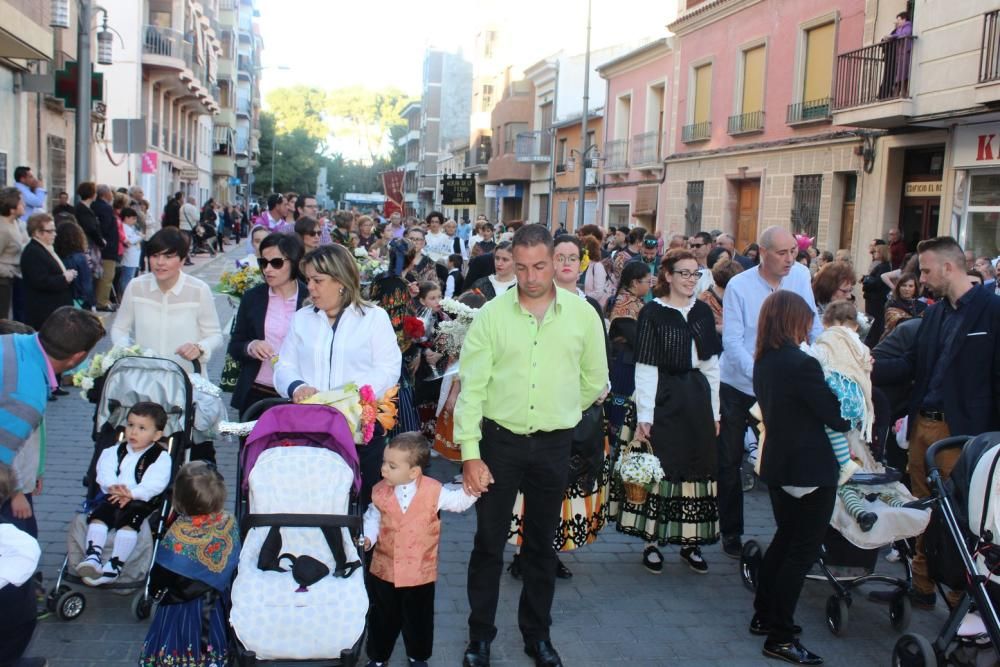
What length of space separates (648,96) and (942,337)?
26.3 meters

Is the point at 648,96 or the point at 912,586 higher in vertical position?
the point at 648,96

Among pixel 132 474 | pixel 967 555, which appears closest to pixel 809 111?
pixel 967 555

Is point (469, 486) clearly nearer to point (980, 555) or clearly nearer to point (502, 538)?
point (502, 538)

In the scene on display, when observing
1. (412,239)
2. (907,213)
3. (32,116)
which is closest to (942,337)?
(412,239)

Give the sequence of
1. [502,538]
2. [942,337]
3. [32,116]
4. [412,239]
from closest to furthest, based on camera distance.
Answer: [502,538], [942,337], [412,239], [32,116]

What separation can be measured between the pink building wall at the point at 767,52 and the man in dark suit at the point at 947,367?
1451 centimetres

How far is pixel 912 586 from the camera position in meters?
5.62

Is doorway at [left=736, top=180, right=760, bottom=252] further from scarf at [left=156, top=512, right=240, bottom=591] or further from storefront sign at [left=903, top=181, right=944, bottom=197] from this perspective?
scarf at [left=156, top=512, right=240, bottom=591]

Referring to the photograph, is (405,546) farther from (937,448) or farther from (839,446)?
(937,448)

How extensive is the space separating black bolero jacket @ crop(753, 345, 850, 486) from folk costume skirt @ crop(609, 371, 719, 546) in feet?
3.27

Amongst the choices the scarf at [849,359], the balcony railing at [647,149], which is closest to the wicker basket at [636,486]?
the scarf at [849,359]

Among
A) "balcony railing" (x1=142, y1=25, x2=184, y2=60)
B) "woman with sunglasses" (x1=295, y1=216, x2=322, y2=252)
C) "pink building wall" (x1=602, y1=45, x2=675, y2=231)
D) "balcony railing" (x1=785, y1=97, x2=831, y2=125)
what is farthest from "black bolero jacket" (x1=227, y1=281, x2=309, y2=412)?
"balcony railing" (x1=142, y1=25, x2=184, y2=60)

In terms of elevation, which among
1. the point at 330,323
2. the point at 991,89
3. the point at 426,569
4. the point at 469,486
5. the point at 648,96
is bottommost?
the point at 426,569

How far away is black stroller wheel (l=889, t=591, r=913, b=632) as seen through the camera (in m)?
5.12
